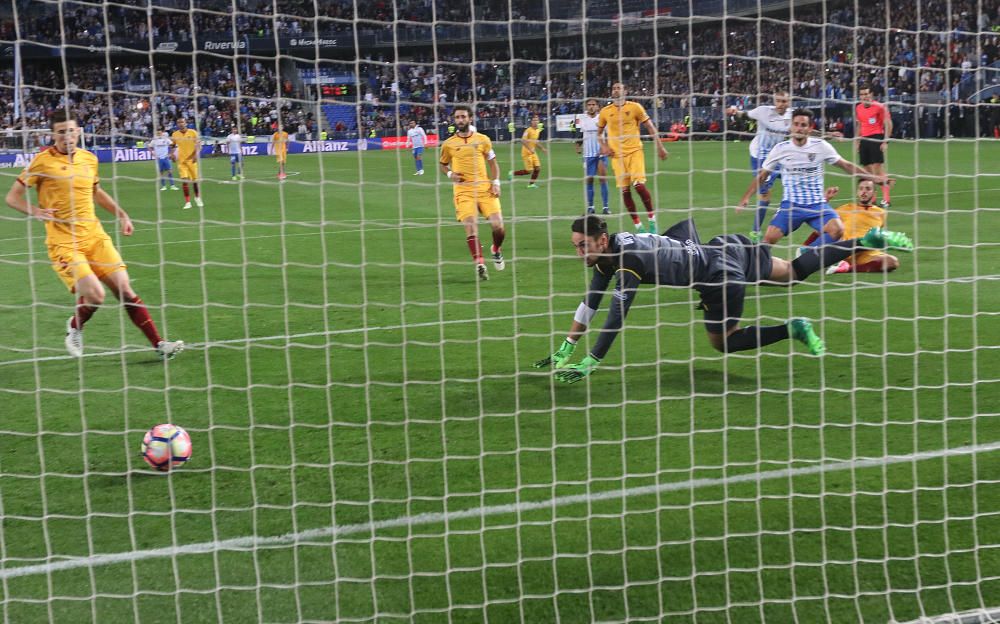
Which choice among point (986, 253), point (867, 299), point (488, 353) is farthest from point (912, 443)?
point (986, 253)

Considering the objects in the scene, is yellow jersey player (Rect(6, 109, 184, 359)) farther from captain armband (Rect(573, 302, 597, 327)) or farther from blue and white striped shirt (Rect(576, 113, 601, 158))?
blue and white striped shirt (Rect(576, 113, 601, 158))

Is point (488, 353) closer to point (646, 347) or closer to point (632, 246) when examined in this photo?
point (646, 347)

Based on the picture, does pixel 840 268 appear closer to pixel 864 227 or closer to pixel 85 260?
pixel 864 227

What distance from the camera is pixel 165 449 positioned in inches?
235

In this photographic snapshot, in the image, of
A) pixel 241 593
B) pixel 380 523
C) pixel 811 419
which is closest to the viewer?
pixel 241 593

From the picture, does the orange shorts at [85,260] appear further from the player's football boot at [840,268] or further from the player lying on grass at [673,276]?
the player's football boot at [840,268]

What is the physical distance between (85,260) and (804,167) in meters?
6.70

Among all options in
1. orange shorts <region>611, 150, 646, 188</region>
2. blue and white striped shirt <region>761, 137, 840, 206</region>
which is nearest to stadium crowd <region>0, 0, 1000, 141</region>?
blue and white striped shirt <region>761, 137, 840, 206</region>

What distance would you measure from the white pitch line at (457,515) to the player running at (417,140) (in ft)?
69.4

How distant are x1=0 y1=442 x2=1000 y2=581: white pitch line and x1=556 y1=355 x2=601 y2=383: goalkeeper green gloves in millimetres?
1841

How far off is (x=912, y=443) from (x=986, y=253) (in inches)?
276

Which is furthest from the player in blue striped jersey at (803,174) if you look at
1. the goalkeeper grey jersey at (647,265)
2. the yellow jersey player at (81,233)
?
the yellow jersey player at (81,233)

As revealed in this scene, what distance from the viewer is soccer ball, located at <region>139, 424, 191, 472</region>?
5980 millimetres

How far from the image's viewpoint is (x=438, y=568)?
188 inches
